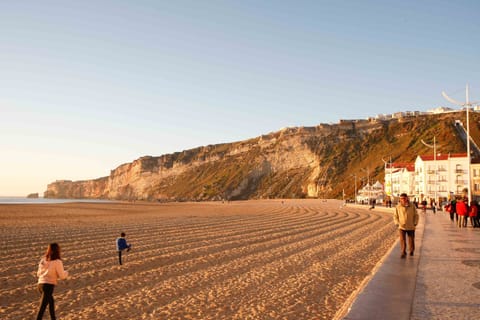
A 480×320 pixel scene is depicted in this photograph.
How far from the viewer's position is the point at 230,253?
48.0ft

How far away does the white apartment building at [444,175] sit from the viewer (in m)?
76.4

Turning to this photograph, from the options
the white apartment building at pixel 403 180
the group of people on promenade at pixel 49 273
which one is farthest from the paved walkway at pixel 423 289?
the white apartment building at pixel 403 180

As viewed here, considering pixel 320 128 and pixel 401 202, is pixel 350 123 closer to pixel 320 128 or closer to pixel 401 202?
pixel 320 128

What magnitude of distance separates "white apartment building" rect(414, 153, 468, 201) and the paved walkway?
72.1 metres

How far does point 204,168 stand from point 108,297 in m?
185

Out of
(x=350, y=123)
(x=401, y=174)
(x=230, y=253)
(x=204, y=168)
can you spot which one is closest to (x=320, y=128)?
(x=350, y=123)

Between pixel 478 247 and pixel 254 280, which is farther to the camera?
pixel 478 247

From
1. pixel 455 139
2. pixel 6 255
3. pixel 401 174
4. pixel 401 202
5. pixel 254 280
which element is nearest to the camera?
pixel 254 280

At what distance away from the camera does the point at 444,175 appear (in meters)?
77.5

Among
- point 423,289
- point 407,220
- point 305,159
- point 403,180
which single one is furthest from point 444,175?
point 423,289

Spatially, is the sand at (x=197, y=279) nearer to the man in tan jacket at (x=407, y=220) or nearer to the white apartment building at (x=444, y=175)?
the man in tan jacket at (x=407, y=220)

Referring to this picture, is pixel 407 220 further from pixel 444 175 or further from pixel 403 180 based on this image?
pixel 403 180

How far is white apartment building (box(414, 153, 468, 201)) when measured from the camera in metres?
76.4

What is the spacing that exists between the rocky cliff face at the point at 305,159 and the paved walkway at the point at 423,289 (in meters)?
100.0
